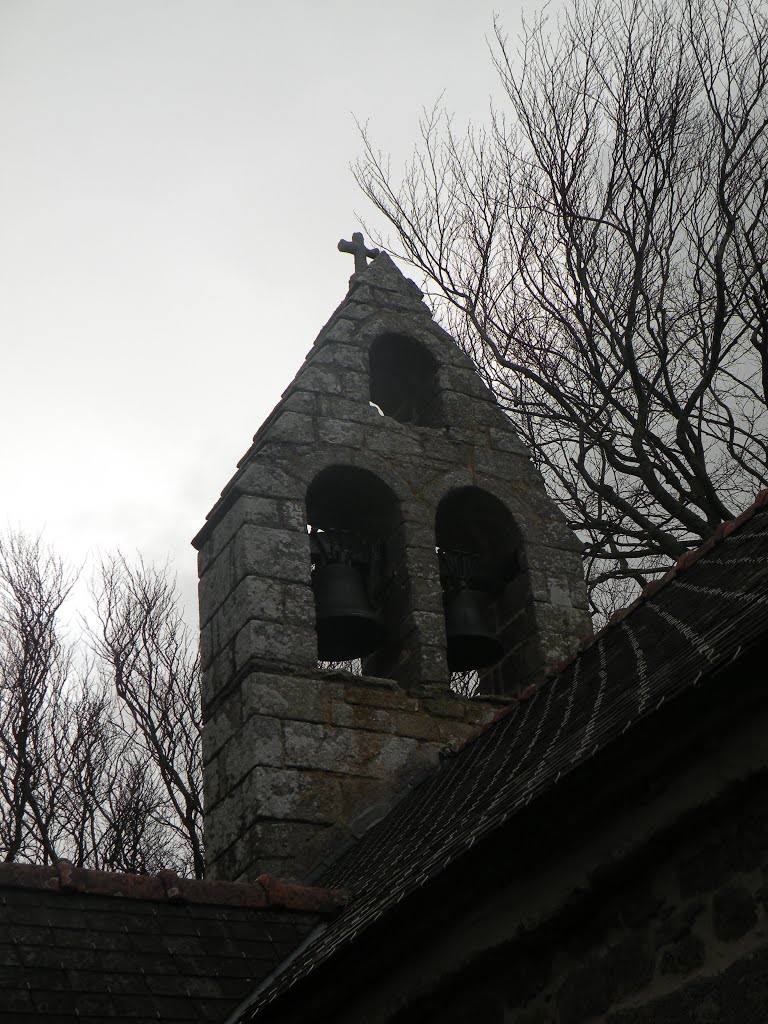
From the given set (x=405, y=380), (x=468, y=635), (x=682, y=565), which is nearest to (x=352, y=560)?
(x=468, y=635)

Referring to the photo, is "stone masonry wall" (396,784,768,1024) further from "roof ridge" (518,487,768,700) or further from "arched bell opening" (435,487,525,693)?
"arched bell opening" (435,487,525,693)

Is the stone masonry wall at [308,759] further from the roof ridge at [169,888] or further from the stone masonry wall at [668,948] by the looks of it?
the stone masonry wall at [668,948]

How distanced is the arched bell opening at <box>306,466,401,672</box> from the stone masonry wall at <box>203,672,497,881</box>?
0.46 metres

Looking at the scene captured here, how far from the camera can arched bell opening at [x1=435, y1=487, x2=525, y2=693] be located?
672 centimetres

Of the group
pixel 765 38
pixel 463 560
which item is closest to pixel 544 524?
pixel 463 560

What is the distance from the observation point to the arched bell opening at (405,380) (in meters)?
7.65

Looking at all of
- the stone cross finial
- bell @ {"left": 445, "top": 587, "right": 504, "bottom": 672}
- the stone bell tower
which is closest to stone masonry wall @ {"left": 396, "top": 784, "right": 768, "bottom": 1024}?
the stone bell tower

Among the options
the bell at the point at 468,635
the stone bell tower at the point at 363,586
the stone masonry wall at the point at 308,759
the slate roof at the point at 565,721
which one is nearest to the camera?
the slate roof at the point at 565,721

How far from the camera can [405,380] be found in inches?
311

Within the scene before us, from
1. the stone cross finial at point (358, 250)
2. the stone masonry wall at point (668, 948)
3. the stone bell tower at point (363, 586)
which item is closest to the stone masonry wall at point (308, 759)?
the stone bell tower at point (363, 586)

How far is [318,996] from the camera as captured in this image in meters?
3.76

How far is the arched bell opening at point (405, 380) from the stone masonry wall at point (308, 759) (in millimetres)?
2064

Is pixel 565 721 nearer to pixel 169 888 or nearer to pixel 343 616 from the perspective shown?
pixel 169 888

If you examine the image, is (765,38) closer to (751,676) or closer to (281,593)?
(281,593)
